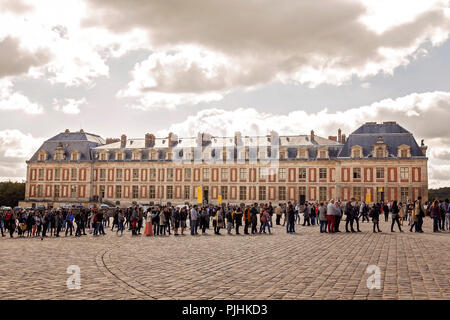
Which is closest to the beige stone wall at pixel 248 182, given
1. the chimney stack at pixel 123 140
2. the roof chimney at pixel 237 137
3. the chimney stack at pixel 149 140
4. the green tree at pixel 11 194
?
the chimney stack at pixel 149 140

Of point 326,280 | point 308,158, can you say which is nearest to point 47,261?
point 326,280

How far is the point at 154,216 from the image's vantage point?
2311 centimetres

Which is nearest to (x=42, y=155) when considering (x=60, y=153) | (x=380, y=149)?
(x=60, y=153)

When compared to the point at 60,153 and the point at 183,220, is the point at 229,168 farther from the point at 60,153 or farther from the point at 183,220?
the point at 183,220

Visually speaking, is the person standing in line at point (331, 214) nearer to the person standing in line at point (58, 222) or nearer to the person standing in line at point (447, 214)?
the person standing in line at point (447, 214)

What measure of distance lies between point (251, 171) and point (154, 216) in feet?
132

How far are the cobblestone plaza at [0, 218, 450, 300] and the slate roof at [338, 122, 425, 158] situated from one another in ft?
143

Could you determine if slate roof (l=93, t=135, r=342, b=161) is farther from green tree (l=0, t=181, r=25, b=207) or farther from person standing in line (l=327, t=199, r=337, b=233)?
person standing in line (l=327, t=199, r=337, b=233)

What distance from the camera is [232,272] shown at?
1020 centimetres

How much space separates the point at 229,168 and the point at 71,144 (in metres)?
25.9

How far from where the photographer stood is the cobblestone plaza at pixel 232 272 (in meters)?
7.92

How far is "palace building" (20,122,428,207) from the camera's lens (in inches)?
2249
